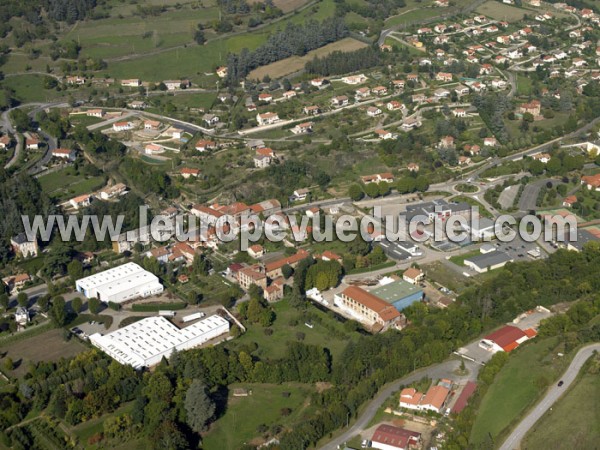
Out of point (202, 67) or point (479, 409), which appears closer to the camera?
point (479, 409)

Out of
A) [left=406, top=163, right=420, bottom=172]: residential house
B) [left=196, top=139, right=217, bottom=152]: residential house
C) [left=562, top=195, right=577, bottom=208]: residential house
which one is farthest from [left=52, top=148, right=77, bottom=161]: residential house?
[left=562, top=195, right=577, bottom=208]: residential house

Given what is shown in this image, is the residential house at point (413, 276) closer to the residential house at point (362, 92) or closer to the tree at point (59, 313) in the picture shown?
the tree at point (59, 313)

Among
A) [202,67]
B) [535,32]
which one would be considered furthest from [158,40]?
[535,32]

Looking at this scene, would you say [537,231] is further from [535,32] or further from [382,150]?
[535,32]

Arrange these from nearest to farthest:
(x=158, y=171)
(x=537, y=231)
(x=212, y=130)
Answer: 1. (x=537, y=231)
2. (x=158, y=171)
3. (x=212, y=130)

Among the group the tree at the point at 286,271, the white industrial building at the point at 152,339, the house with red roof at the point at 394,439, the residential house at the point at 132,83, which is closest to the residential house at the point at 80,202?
the white industrial building at the point at 152,339

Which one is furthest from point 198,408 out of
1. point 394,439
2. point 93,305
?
point 93,305

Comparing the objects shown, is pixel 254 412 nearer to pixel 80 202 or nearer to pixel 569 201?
pixel 80 202
